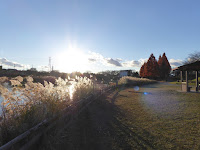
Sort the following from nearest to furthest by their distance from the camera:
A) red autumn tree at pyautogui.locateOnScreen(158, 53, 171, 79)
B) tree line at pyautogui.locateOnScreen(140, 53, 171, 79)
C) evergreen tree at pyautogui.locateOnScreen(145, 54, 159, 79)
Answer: evergreen tree at pyautogui.locateOnScreen(145, 54, 159, 79), tree line at pyautogui.locateOnScreen(140, 53, 171, 79), red autumn tree at pyautogui.locateOnScreen(158, 53, 171, 79)

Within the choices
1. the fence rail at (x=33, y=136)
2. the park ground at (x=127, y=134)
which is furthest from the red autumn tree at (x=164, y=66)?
the fence rail at (x=33, y=136)

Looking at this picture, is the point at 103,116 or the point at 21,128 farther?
the point at 103,116

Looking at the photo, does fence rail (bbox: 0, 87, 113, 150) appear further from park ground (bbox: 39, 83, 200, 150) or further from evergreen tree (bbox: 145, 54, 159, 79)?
evergreen tree (bbox: 145, 54, 159, 79)

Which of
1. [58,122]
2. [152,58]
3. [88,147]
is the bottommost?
[88,147]

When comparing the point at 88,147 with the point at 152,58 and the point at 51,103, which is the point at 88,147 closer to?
the point at 51,103

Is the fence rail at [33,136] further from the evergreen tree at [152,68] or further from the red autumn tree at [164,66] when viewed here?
the red autumn tree at [164,66]

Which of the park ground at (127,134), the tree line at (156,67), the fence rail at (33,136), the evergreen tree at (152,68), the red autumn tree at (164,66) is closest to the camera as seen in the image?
Answer: the fence rail at (33,136)

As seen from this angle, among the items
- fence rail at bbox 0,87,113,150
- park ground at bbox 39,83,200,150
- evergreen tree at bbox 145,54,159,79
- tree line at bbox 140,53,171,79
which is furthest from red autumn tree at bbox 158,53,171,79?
fence rail at bbox 0,87,113,150

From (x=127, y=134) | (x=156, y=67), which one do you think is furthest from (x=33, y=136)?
(x=156, y=67)

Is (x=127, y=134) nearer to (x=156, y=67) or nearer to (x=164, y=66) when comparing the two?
(x=156, y=67)

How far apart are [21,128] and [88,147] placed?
137 cm

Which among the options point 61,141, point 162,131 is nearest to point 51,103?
point 61,141

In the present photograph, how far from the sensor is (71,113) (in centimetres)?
454

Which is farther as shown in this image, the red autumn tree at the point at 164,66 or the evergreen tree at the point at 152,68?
the red autumn tree at the point at 164,66
